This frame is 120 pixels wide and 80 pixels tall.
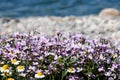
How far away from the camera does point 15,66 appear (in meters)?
3.95

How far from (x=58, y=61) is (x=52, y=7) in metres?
17.5

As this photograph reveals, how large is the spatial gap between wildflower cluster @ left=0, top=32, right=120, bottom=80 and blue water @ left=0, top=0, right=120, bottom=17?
15.0 m

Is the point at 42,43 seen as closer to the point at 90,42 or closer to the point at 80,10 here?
the point at 90,42

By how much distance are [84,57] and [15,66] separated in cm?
61

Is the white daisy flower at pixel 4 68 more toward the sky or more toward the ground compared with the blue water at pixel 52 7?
more toward the ground

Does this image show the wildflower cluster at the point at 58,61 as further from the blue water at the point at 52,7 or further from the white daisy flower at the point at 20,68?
the blue water at the point at 52,7

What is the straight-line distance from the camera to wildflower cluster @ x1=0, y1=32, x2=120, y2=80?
3838 millimetres

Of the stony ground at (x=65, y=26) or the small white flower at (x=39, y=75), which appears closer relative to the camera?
the small white flower at (x=39, y=75)

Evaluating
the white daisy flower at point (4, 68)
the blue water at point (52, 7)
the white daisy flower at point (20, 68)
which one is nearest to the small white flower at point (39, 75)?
the white daisy flower at point (20, 68)

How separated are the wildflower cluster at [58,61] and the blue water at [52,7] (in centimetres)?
1504

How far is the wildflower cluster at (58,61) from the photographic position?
3.84 metres

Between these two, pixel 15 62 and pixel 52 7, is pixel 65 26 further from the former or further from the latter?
pixel 52 7

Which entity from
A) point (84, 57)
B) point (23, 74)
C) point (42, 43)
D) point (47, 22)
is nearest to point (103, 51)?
point (84, 57)

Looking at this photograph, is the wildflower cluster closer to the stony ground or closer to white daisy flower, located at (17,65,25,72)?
white daisy flower, located at (17,65,25,72)
